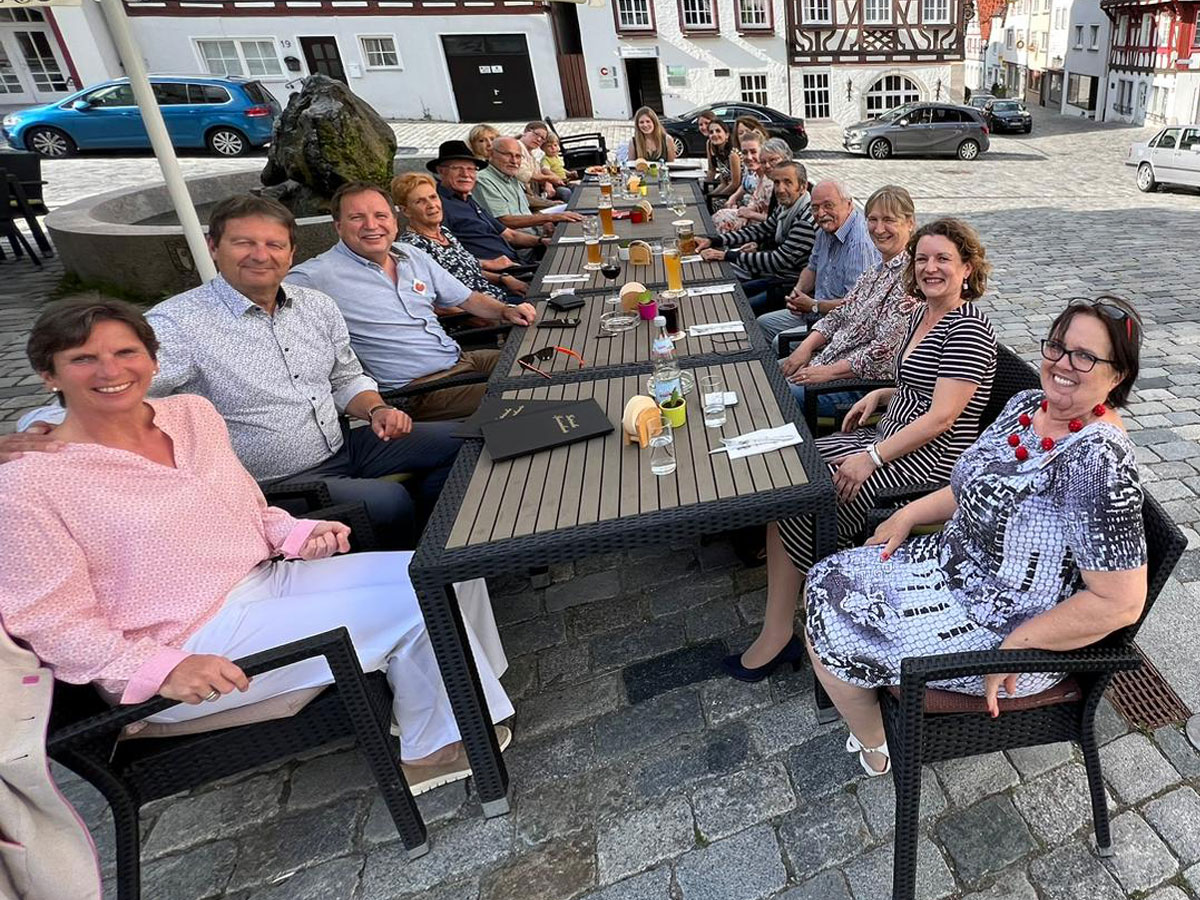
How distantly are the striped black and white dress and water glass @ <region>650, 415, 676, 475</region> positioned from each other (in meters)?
0.47

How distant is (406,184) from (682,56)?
21.0 meters

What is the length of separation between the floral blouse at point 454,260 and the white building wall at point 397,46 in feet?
65.9

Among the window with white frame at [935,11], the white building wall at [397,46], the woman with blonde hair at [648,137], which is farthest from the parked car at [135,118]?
the window with white frame at [935,11]

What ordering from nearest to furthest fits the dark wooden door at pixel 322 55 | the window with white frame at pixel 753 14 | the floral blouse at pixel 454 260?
1. the floral blouse at pixel 454 260
2. the dark wooden door at pixel 322 55
3. the window with white frame at pixel 753 14

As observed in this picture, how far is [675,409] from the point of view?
220 centimetres

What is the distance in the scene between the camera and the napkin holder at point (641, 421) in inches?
81.0

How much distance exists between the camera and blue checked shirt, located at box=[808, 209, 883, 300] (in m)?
3.73

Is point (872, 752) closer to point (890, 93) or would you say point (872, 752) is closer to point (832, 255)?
point (832, 255)

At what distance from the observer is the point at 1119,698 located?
6.98 ft

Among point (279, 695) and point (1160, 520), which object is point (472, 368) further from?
point (1160, 520)

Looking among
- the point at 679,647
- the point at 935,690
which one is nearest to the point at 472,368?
the point at 679,647

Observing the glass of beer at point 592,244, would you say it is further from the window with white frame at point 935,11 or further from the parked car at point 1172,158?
the window with white frame at point 935,11

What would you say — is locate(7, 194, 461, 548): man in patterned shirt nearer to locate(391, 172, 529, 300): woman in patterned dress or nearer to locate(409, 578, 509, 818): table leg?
locate(409, 578, 509, 818): table leg

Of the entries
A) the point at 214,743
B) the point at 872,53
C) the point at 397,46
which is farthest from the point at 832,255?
the point at 872,53
